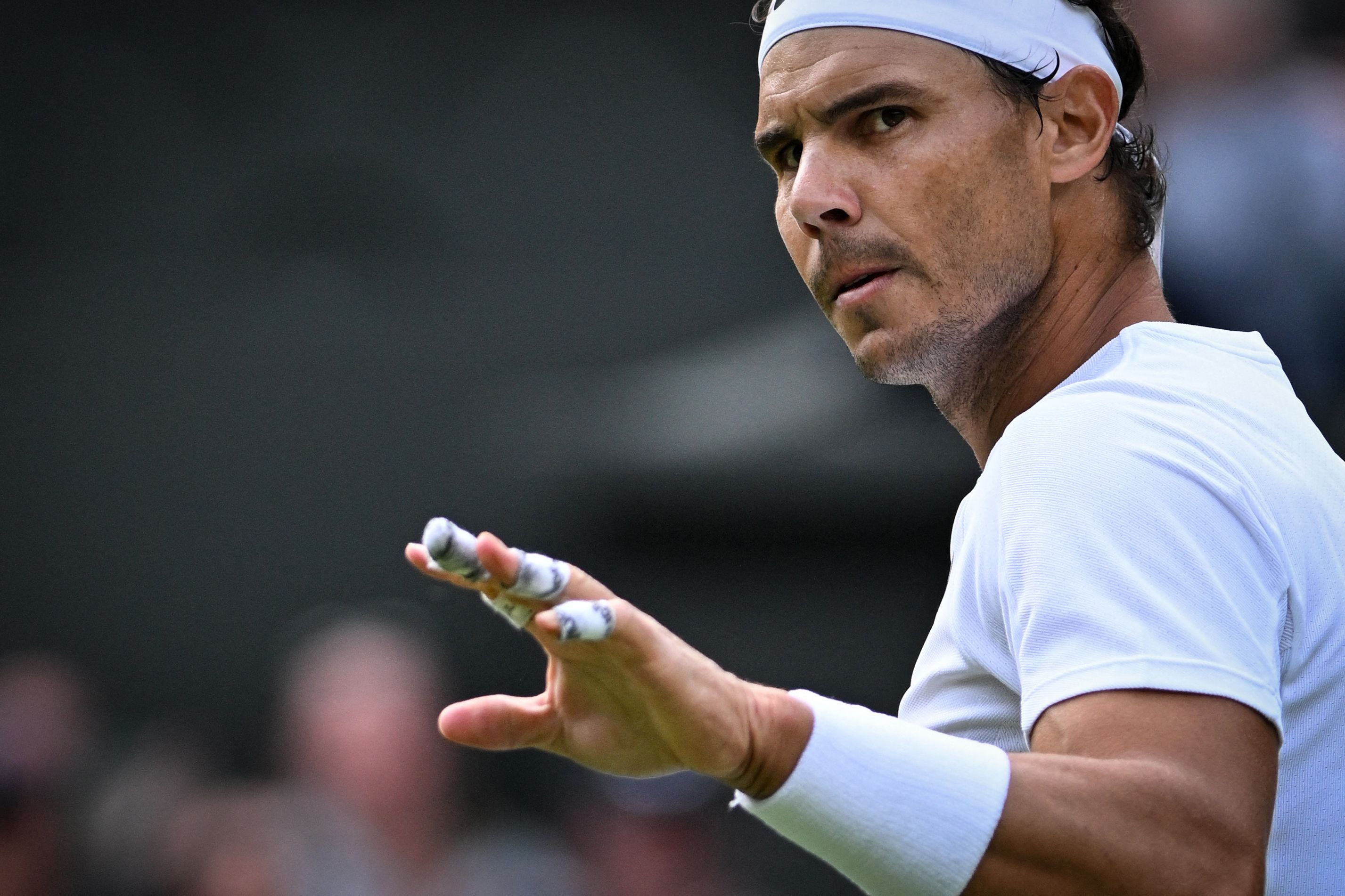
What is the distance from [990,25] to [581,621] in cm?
109

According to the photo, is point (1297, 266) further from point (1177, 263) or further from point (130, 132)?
point (130, 132)

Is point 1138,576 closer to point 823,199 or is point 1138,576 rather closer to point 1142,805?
point 1142,805

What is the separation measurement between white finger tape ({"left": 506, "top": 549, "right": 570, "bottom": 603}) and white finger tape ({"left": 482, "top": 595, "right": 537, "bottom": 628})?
3 cm

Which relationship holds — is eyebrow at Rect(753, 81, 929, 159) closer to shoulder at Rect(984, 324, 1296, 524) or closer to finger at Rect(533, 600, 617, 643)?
shoulder at Rect(984, 324, 1296, 524)

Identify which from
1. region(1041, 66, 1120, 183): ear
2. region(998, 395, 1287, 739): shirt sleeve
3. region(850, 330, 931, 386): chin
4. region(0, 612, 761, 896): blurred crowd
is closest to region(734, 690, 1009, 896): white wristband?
region(998, 395, 1287, 739): shirt sleeve

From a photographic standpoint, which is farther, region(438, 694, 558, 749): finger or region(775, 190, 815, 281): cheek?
region(775, 190, 815, 281): cheek

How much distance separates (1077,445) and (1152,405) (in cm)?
A: 10

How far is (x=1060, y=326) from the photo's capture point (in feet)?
6.22

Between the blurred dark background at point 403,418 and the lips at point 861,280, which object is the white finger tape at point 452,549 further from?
the blurred dark background at point 403,418

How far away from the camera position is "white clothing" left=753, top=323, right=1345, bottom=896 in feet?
4.23

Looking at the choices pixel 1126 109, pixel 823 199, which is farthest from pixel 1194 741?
pixel 1126 109

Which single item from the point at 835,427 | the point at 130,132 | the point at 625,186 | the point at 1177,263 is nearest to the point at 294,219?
the point at 130,132

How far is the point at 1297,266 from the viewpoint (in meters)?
3.88

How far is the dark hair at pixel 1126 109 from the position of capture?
1.94 meters
